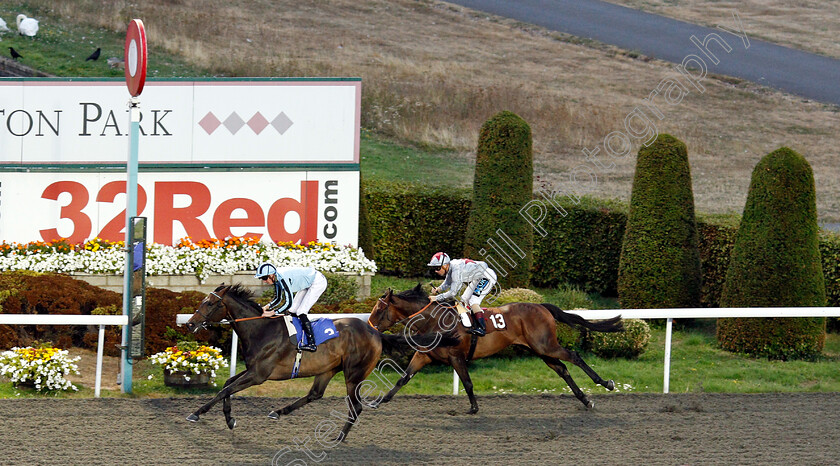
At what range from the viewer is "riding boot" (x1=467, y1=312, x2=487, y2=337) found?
26.6 ft

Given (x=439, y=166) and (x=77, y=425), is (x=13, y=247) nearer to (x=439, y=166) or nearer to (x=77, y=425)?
(x=77, y=425)

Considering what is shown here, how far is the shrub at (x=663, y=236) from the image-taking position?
1092 cm

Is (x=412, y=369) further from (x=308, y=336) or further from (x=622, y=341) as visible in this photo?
(x=622, y=341)

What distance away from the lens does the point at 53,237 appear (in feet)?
36.2

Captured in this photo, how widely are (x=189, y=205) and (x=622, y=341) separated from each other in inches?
200

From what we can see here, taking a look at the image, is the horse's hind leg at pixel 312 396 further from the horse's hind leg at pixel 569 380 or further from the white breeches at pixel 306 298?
the horse's hind leg at pixel 569 380

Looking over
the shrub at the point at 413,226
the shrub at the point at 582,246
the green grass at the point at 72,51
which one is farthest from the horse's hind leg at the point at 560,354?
the green grass at the point at 72,51

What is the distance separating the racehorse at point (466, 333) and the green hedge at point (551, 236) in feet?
13.0

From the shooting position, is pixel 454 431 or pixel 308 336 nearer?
pixel 308 336

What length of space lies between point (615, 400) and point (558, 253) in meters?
4.47

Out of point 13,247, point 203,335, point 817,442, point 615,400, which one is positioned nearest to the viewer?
point 817,442

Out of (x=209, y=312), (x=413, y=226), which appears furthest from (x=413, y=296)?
(x=413, y=226)

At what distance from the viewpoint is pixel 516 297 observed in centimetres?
1020

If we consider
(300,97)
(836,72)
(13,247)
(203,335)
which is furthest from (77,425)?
(836,72)
